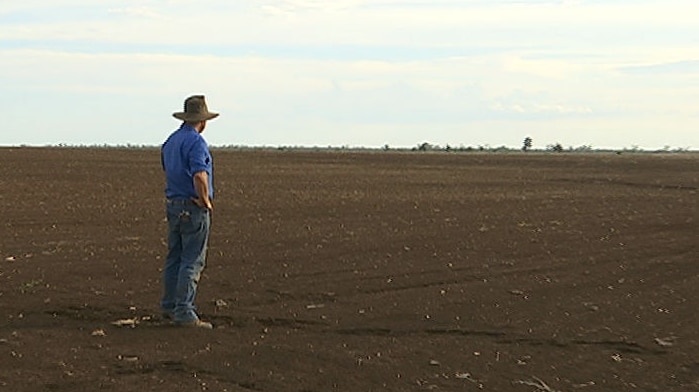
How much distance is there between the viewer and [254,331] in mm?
10156

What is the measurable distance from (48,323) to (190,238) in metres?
1.45

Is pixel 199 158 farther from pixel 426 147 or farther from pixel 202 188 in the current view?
pixel 426 147

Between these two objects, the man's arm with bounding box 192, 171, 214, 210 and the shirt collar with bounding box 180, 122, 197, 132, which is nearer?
the man's arm with bounding box 192, 171, 214, 210

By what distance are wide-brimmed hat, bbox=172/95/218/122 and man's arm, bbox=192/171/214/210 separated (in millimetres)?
543

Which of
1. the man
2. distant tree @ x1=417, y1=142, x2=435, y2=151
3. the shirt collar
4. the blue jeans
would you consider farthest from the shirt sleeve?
distant tree @ x1=417, y1=142, x2=435, y2=151

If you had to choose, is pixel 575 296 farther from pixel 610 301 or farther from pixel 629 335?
pixel 629 335

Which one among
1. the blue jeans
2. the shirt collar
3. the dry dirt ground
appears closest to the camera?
the dry dirt ground

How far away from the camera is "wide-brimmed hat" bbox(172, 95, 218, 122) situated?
1048cm

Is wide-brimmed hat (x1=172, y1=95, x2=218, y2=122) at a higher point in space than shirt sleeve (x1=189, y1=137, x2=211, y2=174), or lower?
higher

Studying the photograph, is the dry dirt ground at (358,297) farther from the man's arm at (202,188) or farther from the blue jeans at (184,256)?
the man's arm at (202,188)

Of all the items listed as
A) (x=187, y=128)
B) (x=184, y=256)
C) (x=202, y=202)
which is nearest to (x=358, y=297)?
(x=184, y=256)

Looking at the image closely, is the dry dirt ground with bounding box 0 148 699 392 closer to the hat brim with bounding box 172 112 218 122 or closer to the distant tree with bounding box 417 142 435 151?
the hat brim with bounding box 172 112 218 122

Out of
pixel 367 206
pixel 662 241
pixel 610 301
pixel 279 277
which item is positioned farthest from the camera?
pixel 367 206

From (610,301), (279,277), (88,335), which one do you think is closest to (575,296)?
(610,301)
